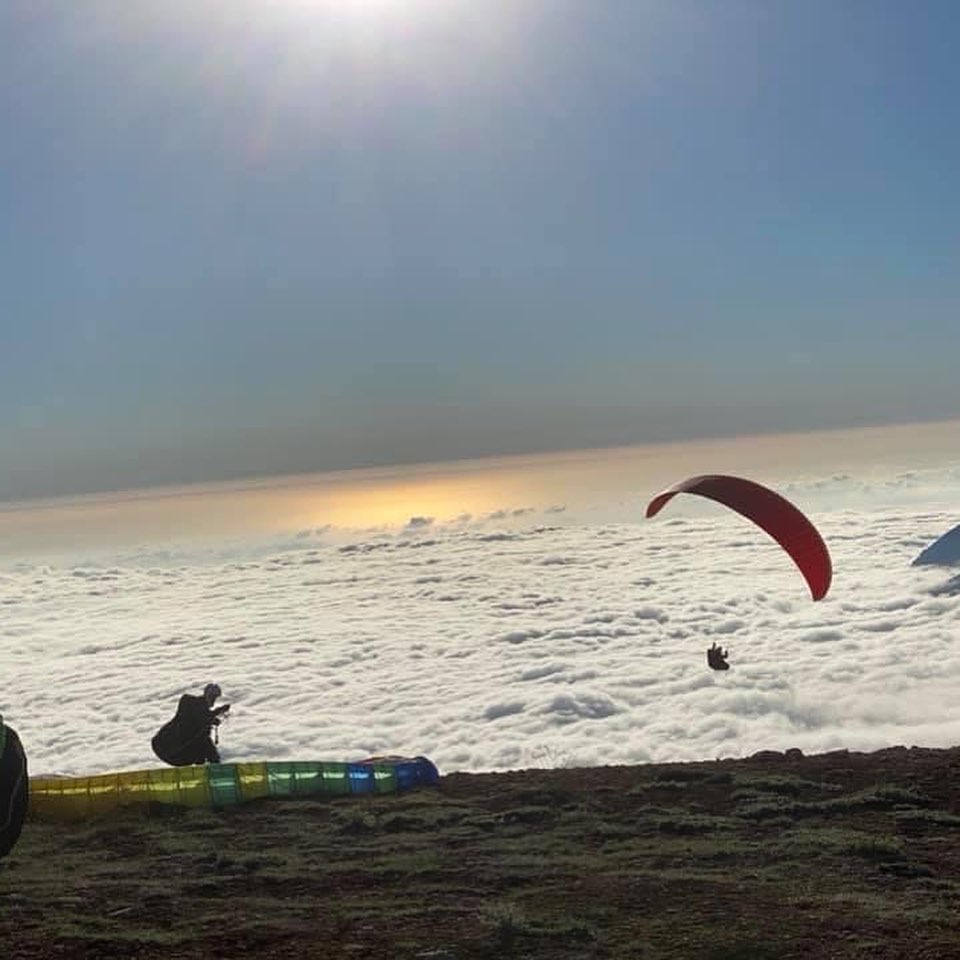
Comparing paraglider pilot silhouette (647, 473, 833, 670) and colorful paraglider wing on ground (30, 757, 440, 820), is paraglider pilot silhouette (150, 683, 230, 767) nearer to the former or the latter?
colorful paraglider wing on ground (30, 757, 440, 820)

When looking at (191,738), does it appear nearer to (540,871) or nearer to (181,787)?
(181,787)

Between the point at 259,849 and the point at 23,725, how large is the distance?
71088 millimetres

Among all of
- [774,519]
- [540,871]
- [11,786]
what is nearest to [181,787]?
[11,786]

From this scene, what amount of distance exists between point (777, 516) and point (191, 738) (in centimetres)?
1446

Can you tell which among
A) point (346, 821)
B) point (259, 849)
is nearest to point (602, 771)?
point (346, 821)

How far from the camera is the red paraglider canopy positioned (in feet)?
77.6

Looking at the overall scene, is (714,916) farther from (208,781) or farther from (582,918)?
(208,781)

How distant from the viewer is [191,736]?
77.7 feet

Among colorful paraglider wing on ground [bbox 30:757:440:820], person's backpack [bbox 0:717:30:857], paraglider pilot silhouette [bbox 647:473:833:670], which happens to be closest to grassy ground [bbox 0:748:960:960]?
colorful paraglider wing on ground [bbox 30:757:440:820]

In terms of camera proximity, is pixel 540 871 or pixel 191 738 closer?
pixel 540 871

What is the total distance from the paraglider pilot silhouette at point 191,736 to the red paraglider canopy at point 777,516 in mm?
11250

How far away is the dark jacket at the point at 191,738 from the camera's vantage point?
23.6 metres

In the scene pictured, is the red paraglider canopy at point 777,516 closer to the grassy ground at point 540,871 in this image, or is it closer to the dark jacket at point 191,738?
the grassy ground at point 540,871

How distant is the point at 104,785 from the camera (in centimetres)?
1994
